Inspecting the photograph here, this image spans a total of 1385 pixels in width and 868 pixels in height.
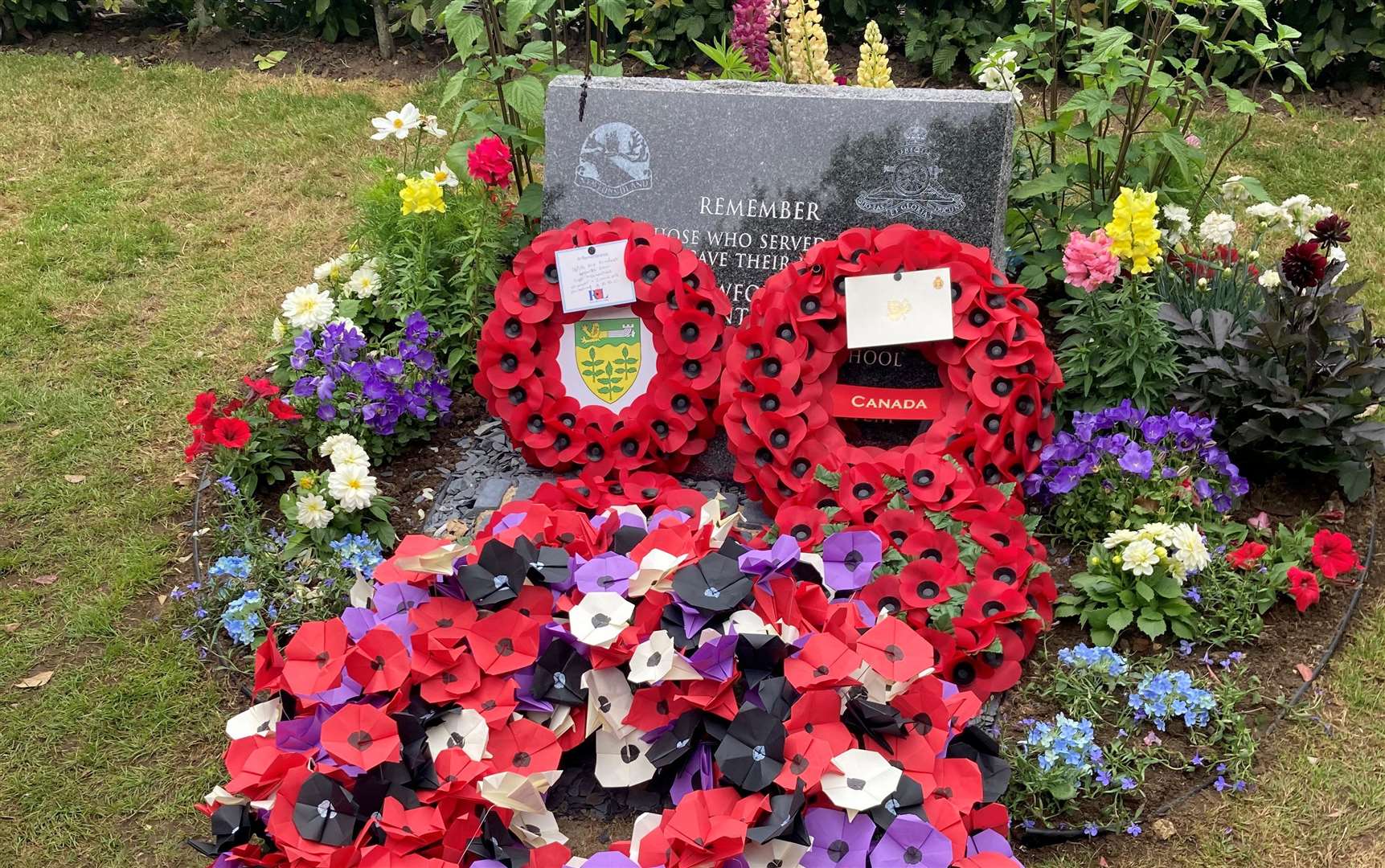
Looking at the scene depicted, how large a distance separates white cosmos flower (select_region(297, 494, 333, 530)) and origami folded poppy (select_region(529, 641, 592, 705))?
3.89 feet

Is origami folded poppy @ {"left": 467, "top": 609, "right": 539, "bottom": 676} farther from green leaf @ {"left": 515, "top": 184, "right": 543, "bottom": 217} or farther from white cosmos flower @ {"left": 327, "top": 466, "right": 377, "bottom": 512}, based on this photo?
green leaf @ {"left": 515, "top": 184, "right": 543, "bottom": 217}

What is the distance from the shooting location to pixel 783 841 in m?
2.21

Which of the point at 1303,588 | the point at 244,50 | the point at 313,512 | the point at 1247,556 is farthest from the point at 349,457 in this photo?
the point at 244,50

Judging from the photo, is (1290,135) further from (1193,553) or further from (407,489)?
(407,489)

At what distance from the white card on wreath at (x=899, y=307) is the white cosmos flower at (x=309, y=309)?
5.88 feet

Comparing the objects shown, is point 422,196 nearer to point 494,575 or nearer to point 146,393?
point 146,393

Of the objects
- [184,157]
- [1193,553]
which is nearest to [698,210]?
[1193,553]

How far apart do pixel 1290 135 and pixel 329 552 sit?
17.8ft

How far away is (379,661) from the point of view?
100 inches

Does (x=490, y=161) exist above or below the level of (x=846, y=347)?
above

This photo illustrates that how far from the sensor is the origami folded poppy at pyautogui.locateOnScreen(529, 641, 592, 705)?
8.23 feet

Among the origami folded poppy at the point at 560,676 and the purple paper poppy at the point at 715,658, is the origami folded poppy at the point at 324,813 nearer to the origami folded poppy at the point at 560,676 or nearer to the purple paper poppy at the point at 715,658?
the origami folded poppy at the point at 560,676

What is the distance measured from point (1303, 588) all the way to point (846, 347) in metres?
1.46

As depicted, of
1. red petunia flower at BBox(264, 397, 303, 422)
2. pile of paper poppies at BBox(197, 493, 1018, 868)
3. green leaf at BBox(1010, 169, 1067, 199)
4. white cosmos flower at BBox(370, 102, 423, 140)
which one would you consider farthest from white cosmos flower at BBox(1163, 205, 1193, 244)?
red petunia flower at BBox(264, 397, 303, 422)
